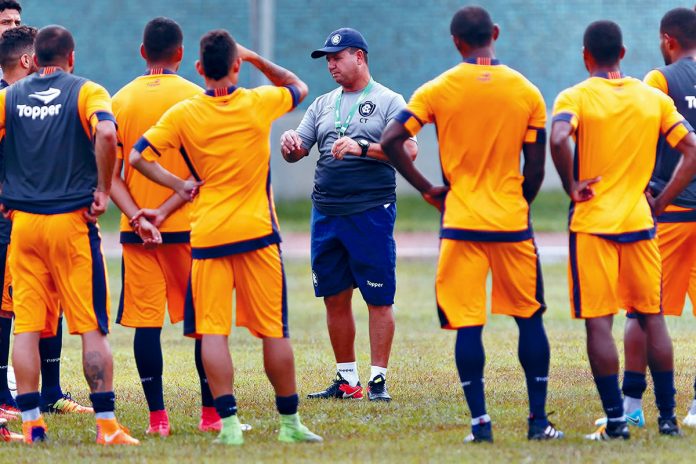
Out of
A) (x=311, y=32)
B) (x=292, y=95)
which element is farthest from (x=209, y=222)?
(x=311, y=32)

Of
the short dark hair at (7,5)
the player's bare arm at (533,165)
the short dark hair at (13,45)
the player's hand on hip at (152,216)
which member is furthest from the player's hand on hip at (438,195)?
the short dark hair at (7,5)

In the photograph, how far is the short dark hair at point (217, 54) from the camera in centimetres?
722

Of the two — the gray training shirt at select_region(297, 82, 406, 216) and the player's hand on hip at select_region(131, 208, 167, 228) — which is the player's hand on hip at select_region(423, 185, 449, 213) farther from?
the gray training shirt at select_region(297, 82, 406, 216)

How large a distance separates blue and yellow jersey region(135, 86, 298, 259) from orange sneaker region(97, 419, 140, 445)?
122 cm

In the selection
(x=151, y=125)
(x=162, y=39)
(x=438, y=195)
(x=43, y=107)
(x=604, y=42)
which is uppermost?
(x=162, y=39)

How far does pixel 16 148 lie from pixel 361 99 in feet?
9.58

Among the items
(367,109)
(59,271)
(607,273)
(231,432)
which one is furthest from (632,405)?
(59,271)

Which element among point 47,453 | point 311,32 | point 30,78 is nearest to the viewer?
point 47,453

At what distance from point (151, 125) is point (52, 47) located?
0.82 metres

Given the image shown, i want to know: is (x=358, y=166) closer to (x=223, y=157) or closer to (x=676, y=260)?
(x=223, y=157)

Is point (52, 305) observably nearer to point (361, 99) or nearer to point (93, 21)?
point (361, 99)

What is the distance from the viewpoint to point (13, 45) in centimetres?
874

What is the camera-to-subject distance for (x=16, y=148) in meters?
7.65

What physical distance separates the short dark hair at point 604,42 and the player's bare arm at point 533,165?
0.66m
